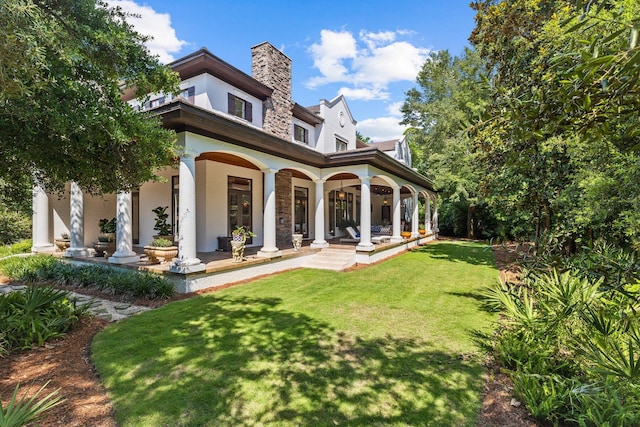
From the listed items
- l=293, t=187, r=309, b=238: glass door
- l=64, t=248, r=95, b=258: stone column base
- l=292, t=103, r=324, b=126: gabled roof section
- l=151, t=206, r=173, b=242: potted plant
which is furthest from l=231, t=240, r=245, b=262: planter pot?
l=292, t=103, r=324, b=126: gabled roof section

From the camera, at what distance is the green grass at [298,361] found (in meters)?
3.12

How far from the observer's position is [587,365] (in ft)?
11.8

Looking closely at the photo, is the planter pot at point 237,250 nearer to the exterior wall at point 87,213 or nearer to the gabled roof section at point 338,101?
the exterior wall at point 87,213

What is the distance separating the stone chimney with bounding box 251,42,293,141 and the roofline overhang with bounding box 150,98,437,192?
2.20m

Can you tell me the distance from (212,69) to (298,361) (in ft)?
34.0

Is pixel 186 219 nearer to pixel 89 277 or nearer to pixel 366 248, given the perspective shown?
pixel 89 277

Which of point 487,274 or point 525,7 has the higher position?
point 525,7

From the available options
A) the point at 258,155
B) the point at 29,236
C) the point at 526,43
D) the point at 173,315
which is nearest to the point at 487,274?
the point at 526,43

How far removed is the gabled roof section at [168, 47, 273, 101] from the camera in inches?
406

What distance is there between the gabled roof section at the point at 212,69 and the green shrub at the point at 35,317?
324 inches

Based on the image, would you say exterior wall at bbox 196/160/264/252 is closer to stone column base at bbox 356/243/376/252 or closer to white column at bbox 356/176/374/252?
white column at bbox 356/176/374/252

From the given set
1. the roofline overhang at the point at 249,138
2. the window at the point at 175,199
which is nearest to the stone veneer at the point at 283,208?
the roofline overhang at the point at 249,138

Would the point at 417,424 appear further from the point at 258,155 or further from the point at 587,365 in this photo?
the point at 258,155

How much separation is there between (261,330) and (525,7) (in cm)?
825
